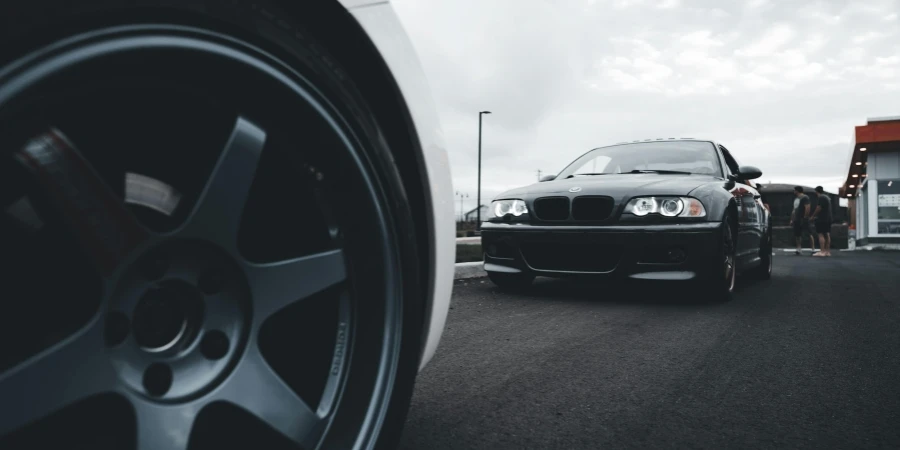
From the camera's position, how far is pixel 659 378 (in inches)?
103

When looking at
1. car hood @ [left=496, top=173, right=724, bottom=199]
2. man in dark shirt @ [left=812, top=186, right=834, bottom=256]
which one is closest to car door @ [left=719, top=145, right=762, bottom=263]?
car hood @ [left=496, top=173, right=724, bottom=199]

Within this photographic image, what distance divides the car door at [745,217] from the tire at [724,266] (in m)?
0.31

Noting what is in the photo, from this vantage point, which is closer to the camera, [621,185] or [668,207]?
[668,207]

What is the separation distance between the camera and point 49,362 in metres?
0.94

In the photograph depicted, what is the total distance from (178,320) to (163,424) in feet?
0.59

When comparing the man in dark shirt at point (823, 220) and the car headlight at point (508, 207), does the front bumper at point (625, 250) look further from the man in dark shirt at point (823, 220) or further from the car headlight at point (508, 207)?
the man in dark shirt at point (823, 220)

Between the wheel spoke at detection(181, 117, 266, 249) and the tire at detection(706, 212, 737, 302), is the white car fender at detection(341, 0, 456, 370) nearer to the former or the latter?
the wheel spoke at detection(181, 117, 266, 249)

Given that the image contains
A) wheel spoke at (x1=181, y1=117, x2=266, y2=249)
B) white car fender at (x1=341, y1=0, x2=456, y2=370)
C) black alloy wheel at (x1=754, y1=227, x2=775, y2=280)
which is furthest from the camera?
black alloy wheel at (x1=754, y1=227, x2=775, y2=280)

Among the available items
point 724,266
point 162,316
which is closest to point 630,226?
point 724,266

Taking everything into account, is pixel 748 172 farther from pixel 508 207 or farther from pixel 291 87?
pixel 291 87

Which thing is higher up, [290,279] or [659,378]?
[290,279]

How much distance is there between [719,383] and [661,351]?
1.94ft

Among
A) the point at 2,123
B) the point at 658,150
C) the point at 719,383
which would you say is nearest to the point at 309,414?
the point at 2,123

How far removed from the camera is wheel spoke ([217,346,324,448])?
1.18m
